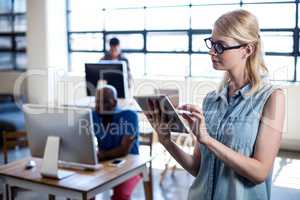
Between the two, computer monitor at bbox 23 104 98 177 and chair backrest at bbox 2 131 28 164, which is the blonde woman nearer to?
computer monitor at bbox 23 104 98 177

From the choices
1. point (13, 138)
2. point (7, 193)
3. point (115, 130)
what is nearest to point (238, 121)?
point (115, 130)

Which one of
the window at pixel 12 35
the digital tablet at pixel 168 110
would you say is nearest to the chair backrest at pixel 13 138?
the digital tablet at pixel 168 110

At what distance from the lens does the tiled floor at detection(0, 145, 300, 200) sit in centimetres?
392

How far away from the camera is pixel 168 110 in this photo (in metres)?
1.42

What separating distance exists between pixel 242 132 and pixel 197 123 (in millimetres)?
161

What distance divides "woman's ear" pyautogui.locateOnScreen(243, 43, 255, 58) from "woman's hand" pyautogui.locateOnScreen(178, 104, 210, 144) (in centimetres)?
27

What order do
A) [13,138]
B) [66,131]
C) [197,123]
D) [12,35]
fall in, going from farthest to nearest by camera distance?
1. [12,35]
2. [13,138]
3. [66,131]
4. [197,123]

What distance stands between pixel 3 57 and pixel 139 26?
11.1ft

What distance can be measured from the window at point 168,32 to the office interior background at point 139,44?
0.6 inches

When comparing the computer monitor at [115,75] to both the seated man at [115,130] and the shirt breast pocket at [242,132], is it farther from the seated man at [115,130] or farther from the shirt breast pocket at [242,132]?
the shirt breast pocket at [242,132]

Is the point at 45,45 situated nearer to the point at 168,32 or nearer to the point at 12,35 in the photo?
the point at 12,35

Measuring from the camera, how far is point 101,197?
3840mm

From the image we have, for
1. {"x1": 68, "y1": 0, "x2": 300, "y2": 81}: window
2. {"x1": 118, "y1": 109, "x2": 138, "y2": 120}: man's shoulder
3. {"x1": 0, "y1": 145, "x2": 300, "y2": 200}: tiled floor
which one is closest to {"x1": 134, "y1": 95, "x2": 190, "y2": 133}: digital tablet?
{"x1": 118, "y1": 109, "x2": 138, "y2": 120}: man's shoulder

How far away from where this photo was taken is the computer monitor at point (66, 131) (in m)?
2.29
